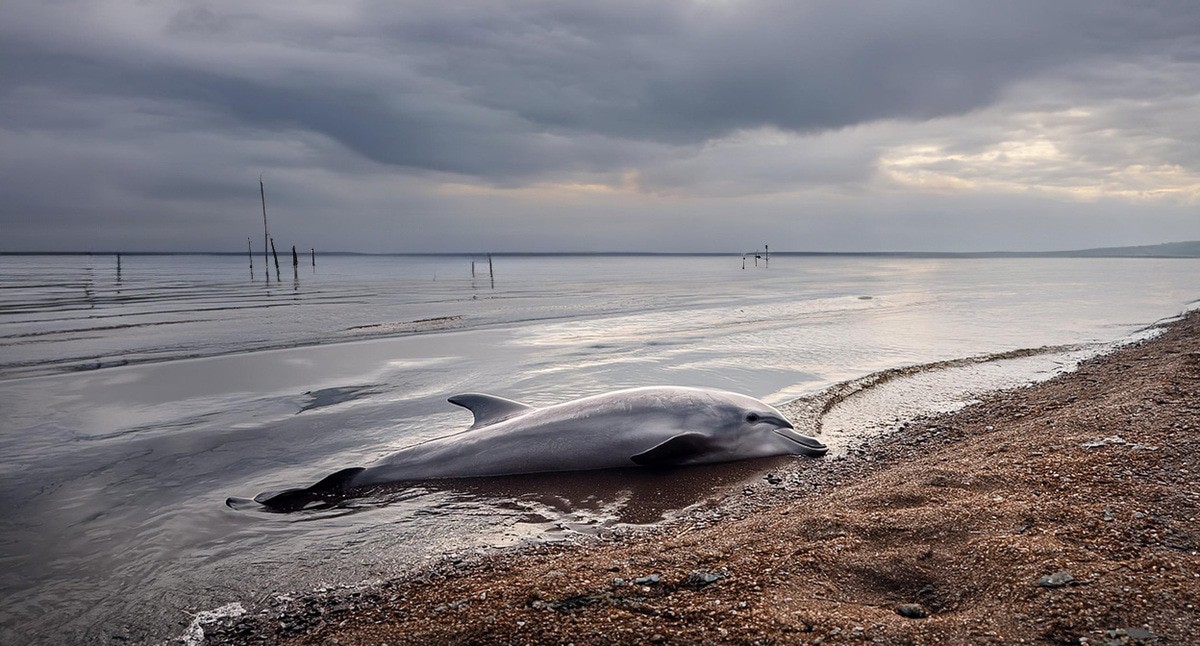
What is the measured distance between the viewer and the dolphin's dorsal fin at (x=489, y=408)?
8.65m

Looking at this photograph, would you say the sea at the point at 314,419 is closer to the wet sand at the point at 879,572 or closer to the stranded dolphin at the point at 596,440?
the stranded dolphin at the point at 596,440

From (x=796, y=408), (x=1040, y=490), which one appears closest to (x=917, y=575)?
(x=1040, y=490)

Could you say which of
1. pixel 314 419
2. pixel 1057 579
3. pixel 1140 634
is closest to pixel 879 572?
pixel 1057 579

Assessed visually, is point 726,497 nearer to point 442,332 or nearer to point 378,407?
point 378,407

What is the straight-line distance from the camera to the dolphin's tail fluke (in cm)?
691

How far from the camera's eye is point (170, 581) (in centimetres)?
537

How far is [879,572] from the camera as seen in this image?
4.33 metres

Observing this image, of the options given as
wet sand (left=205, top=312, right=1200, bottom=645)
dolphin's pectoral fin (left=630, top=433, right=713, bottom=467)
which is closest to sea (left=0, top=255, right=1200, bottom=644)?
dolphin's pectoral fin (left=630, top=433, right=713, bottom=467)

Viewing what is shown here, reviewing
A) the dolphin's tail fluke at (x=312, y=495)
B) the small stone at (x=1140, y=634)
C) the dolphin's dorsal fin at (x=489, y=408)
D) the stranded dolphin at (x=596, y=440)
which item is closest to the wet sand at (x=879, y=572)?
the small stone at (x=1140, y=634)

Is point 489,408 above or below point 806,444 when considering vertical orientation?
above

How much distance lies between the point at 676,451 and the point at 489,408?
255cm

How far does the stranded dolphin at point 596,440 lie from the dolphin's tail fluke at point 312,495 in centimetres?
1

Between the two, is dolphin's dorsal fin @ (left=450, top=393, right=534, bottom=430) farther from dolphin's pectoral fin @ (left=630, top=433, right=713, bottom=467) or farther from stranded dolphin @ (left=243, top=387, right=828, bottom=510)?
dolphin's pectoral fin @ (left=630, top=433, right=713, bottom=467)

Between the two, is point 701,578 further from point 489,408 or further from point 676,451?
point 489,408
